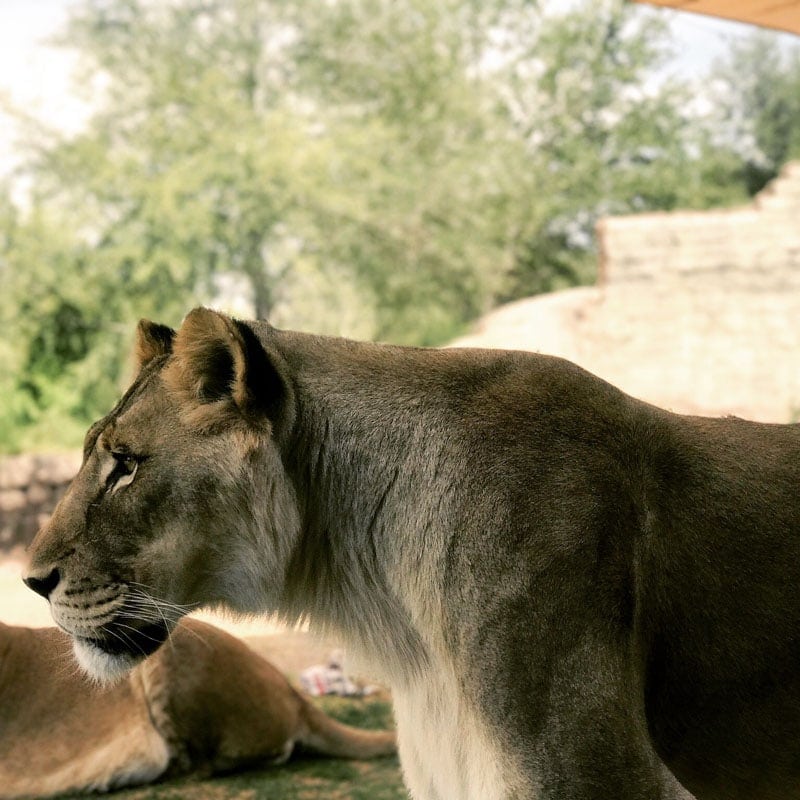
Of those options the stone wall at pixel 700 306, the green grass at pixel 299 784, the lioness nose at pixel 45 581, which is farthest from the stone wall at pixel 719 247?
the lioness nose at pixel 45 581

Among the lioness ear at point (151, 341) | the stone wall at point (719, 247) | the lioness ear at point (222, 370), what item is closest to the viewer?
the lioness ear at point (222, 370)

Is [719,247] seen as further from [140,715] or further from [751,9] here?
[140,715]

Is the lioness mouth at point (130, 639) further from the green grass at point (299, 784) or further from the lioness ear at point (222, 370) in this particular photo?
the green grass at point (299, 784)

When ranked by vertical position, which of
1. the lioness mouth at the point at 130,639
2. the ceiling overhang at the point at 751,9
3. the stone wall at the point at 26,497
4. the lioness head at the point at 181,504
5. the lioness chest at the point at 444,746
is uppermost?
the ceiling overhang at the point at 751,9

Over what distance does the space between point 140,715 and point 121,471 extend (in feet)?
6.90

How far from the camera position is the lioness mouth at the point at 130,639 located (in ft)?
8.43

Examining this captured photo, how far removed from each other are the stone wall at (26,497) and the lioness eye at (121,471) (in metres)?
9.97

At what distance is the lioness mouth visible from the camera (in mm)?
2568

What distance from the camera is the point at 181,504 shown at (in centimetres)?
250

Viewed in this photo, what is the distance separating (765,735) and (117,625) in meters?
1.38

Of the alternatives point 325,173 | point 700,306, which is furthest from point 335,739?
point 325,173

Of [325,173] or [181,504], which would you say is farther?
[325,173]

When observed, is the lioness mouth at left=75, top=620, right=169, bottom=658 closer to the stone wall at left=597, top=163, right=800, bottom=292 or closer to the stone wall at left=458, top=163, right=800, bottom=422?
the stone wall at left=458, top=163, right=800, bottom=422

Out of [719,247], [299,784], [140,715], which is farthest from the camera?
[719,247]
